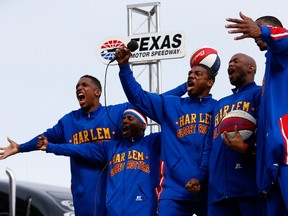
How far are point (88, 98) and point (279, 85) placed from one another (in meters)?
2.71

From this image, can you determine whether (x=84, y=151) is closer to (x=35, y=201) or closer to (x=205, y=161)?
(x=35, y=201)

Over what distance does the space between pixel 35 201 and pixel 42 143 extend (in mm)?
669

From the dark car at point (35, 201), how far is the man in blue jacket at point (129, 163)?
1.25 feet

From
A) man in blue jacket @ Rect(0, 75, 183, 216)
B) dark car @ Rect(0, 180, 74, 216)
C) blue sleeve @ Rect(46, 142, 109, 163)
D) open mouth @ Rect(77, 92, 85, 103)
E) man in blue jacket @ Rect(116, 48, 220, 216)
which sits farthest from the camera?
open mouth @ Rect(77, 92, 85, 103)

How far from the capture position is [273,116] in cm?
641

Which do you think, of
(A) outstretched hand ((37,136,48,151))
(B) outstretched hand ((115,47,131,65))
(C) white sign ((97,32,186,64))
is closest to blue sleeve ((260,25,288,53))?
(B) outstretched hand ((115,47,131,65))

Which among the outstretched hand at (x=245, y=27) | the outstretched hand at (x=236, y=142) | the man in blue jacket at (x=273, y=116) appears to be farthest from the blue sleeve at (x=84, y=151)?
the outstretched hand at (x=245, y=27)

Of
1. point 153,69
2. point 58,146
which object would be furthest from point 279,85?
point 153,69

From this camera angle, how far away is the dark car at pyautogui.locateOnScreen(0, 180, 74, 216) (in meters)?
8.15

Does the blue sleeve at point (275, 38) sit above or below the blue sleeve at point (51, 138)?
above

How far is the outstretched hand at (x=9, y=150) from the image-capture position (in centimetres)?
882

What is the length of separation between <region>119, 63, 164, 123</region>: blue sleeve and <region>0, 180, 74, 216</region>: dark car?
1131 millimetres

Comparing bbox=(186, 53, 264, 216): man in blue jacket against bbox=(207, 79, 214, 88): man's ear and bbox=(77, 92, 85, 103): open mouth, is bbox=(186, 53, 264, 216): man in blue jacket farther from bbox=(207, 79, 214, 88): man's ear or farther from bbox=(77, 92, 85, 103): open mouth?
bbox=(77, 92, 85, 103): open mouth

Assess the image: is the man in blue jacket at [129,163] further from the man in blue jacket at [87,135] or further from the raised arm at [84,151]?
the man in blue jacket at [87,135]
